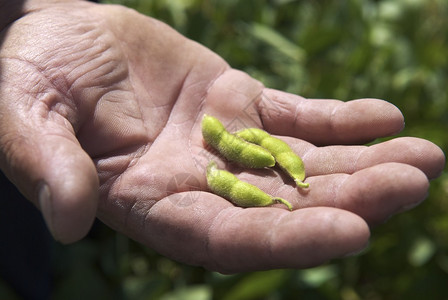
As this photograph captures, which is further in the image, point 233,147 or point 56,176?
point 233,147

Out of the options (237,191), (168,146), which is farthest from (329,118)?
(168,146)

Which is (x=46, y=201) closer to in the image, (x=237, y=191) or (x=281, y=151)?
(x=237, y=191)

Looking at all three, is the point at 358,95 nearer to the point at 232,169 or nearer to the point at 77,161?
the point at 232,169

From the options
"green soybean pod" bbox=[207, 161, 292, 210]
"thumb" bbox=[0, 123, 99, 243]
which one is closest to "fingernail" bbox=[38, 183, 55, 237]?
"thumb" bbox=[0, 123, 99, 243]

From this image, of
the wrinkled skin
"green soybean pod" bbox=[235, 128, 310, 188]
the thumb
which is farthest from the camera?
"green soybean pod" bbox=[235, 128, 310, 188]

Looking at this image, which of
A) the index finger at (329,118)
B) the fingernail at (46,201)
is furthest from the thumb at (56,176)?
the index finger at (329,118)

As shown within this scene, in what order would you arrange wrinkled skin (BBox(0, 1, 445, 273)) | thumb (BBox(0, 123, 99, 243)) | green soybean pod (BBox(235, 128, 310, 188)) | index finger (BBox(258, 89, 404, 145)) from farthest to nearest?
1. index finger (BBox(258, 89, 404, 145))
2. green soybean pod (BBox(235, 128, 310, 188))
3. wrinkled skin (BBox(0, 1, 445, 273))
4. thumb (BBox(0, 123, 99, 243))

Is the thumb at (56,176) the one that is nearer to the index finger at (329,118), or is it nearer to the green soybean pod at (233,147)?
the green soybean pod at (233,147)

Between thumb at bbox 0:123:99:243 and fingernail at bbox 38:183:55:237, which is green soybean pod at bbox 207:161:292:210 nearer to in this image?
thumb at bbox 0:123:99:243
